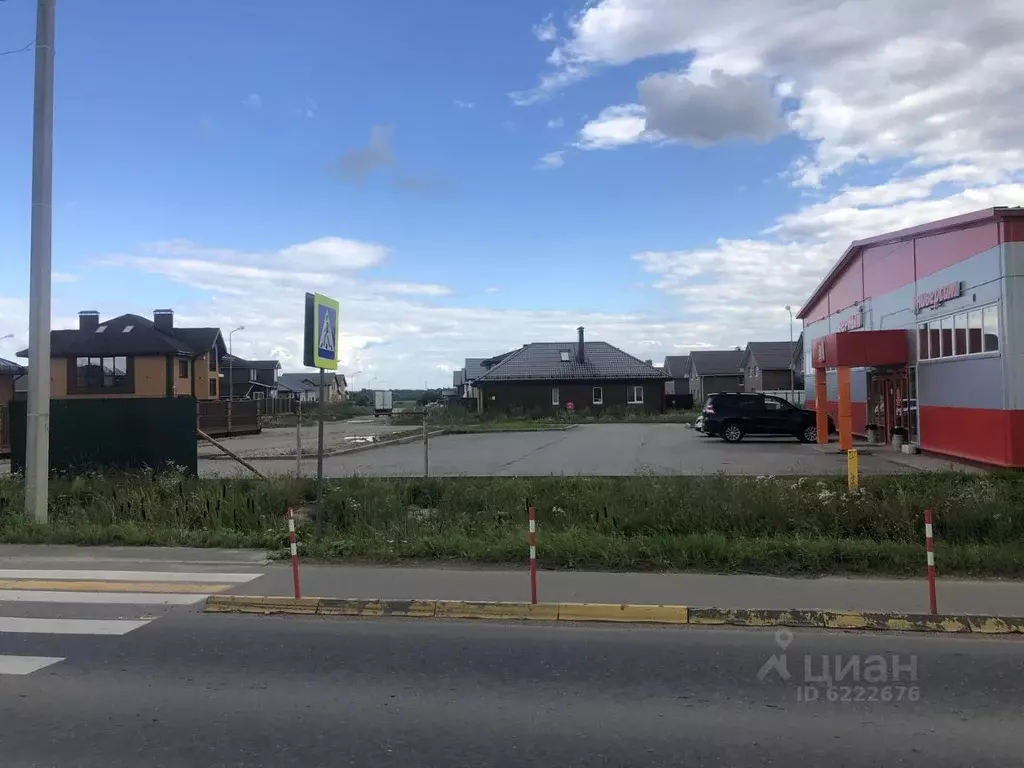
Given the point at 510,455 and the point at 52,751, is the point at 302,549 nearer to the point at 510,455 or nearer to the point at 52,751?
the point at 52,751

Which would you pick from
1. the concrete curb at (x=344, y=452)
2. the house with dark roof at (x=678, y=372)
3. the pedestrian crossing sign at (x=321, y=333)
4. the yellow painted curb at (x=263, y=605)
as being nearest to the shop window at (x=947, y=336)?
the concrete curb at (x=344, y=452)

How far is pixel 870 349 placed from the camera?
23094 mm

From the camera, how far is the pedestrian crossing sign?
31.4 ft

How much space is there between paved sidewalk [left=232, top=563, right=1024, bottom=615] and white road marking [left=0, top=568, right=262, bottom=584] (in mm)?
515

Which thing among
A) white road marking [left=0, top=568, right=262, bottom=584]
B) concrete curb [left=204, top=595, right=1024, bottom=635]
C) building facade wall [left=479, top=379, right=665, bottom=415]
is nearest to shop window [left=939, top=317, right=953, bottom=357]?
concrete curb [left=204, top=595, right=1024, bottom=635]

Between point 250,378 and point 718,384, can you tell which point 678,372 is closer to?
point 718,384

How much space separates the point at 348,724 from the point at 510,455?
19.2 metres

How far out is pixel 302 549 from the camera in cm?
983

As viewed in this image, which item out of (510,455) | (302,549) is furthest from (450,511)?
(510,455)

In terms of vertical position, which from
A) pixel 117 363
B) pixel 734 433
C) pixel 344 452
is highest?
pixel 117 363

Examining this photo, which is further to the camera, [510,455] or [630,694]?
[510,455]

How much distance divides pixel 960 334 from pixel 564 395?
132 feet

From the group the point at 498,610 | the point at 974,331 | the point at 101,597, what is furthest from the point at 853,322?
the point at 101,597

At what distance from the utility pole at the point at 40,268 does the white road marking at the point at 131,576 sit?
279 centimetres
